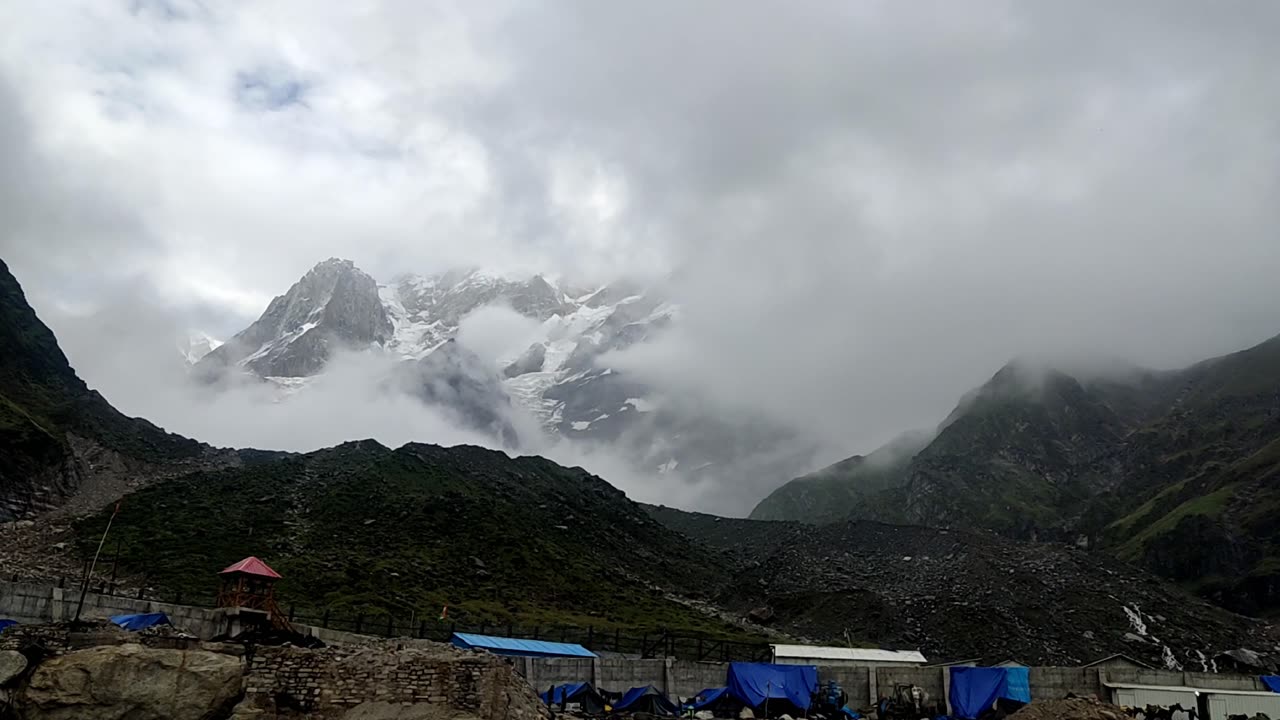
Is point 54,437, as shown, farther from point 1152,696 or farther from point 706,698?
point 1152,696

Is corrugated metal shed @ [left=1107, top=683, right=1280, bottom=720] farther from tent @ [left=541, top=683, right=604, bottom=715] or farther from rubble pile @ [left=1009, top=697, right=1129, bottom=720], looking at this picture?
tent @ [left=541, top=683, right=604, bottom=715]

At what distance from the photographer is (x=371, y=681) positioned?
62.5ft

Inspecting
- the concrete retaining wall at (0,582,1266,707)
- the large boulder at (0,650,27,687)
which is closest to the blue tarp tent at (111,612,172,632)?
the concrete retaining wall at (0,582,1266,707)

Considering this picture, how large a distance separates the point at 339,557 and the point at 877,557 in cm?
Answer: 7784

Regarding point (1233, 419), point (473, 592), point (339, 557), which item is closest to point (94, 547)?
point (339, 557)

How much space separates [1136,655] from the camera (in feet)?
262

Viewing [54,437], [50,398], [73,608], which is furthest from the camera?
[50,398]

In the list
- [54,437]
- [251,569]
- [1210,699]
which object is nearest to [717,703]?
[251,569]

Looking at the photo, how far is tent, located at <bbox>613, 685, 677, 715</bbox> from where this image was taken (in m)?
30.3

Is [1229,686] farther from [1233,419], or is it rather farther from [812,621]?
[1233,419]

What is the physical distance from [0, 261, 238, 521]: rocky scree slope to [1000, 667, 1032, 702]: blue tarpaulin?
3232 inches

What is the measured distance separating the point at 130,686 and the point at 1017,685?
3077 centimetres

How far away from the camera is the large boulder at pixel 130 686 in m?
17.8

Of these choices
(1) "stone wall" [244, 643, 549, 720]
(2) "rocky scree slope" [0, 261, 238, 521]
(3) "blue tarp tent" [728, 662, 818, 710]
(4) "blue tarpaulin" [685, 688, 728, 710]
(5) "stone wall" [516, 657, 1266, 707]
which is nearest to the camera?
(1) "stone wall" [244, 643, 549, 720]
